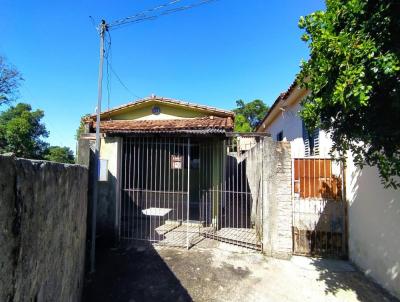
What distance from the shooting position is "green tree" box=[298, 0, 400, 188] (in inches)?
109

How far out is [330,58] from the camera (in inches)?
123

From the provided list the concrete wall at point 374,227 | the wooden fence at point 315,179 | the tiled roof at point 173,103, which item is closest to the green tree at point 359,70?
the concrete wall at point 374,227

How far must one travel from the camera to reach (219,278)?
16.5ft

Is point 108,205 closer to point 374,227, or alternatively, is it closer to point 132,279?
point 132,279

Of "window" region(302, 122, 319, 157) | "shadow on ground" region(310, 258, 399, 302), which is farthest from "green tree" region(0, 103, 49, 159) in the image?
"shadow on ground" region(310, 258, 399, 302)

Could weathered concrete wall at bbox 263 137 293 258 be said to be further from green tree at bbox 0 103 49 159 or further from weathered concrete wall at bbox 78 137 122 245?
green tree at bbox 0 103 49 159

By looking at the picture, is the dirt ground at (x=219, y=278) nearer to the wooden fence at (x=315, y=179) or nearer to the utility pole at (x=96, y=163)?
the utility pole at (x=96, y=163)

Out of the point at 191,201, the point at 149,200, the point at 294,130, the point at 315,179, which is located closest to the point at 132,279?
the point at 149,200

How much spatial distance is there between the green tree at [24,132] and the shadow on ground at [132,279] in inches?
858

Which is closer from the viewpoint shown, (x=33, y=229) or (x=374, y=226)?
(x=33, y=229)

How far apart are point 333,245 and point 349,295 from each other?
5.58 ft

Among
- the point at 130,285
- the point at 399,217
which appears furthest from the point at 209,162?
the point at 399,217

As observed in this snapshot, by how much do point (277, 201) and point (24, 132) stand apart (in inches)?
1154

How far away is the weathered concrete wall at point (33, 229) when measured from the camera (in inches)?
52.8
